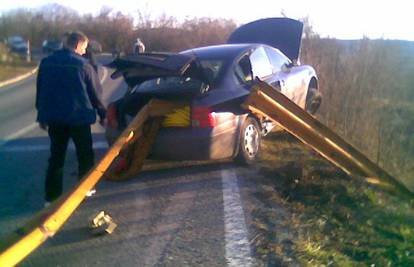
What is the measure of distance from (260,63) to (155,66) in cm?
239

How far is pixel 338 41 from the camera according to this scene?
1257 centimetres

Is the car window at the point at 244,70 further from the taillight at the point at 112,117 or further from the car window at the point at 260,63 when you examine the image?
the taillight at the point at 112,117

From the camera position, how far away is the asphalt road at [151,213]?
4.26 metres

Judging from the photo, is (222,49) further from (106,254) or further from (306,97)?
(106,254)

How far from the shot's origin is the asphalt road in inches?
168

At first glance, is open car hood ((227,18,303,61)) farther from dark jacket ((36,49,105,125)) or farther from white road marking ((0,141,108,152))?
dark jacket ((36,49,105,125))

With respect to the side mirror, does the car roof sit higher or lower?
higher

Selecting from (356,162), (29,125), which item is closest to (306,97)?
(356,162)

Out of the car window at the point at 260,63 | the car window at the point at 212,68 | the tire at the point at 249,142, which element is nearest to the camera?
the car window at the point at 212,68

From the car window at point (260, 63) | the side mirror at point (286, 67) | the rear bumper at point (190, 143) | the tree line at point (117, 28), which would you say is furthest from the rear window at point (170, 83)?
the tree line at point (117, 28)

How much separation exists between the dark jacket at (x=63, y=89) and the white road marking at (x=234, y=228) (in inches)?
72.3

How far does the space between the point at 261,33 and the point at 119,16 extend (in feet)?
115

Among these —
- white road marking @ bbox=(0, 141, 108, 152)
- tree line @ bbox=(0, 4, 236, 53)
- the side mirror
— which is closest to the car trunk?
white road marking @ bbox=(0, 141, 108, 152)

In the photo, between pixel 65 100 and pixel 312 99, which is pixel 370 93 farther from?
pixel 65 100
